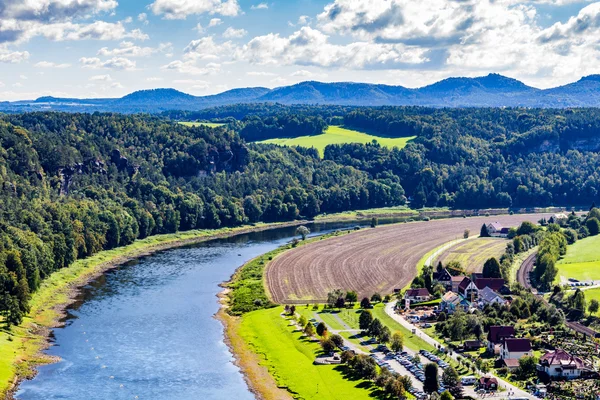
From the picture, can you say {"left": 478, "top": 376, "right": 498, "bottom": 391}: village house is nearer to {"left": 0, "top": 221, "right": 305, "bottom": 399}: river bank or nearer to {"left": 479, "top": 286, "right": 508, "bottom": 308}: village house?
{"left": 479, "top": 286, "right": 508, "bottom": 308}: village house

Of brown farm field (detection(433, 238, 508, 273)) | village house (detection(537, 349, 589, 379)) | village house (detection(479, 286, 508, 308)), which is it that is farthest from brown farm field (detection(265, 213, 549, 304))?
village house (detection(537, 349, 589, 379))

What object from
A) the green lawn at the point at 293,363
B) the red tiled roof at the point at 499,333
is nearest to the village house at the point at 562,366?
the red tiled roof at the point at 499,333

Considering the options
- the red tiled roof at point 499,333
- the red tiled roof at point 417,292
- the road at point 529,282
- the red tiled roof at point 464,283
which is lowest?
the road at point 529,282

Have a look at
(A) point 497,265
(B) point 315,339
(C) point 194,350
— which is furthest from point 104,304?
(A) point 497,265

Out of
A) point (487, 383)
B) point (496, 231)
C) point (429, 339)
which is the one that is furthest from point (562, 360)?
point (496, 231)

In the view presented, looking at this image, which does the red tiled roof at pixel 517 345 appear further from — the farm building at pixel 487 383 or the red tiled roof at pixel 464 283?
the red tiled roof at pixel 464 283
